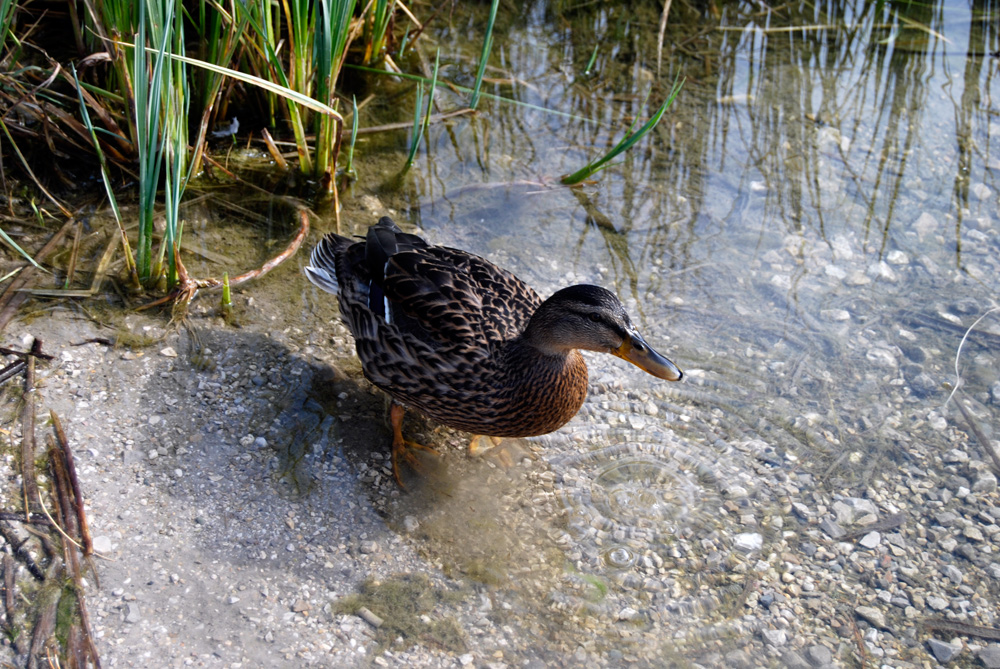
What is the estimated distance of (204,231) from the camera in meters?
4.15

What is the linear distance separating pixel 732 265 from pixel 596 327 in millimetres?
1551

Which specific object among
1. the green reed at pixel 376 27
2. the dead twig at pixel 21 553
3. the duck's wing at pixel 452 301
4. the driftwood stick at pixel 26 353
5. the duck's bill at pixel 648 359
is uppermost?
the green reed at pixel 376 27

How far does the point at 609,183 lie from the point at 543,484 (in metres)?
2.14

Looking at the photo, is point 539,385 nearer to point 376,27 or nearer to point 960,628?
point 960,628

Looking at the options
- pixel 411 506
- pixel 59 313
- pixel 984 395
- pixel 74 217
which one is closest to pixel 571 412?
pixel 411 506

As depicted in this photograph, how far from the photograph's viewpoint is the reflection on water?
3133 mm

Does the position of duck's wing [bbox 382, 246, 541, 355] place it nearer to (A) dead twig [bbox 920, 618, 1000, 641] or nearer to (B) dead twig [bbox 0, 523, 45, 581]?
(B) dead twig [bbox 0, 523, 45, 581]

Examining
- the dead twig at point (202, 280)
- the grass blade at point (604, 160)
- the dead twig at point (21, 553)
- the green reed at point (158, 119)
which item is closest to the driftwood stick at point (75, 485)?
the dead twig at point (21, 553)

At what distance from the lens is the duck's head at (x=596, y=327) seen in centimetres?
310

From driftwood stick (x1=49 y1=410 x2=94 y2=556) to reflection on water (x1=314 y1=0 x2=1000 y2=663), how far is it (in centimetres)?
116

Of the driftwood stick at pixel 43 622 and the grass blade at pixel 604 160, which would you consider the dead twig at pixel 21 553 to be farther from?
the grass blade at pixel 604 160

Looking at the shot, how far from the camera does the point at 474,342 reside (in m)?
3.24

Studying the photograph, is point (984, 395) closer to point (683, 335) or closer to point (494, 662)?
point (683, 335)

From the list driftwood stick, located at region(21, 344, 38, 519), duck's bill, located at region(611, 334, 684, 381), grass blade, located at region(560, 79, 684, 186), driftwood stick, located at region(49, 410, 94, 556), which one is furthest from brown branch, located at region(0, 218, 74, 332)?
grass blade, located at region(560, 79, 684, 186)
